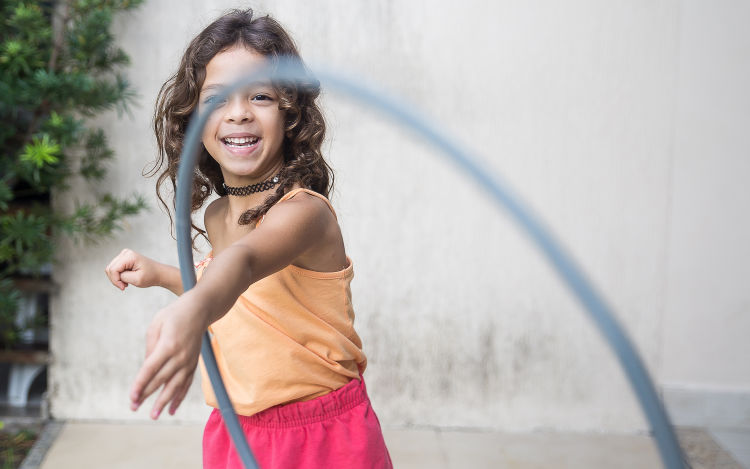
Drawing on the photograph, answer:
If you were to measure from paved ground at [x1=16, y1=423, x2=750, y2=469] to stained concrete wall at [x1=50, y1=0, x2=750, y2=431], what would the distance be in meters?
0.09

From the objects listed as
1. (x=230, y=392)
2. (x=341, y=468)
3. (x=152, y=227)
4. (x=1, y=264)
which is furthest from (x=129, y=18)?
(x=341, y=468)

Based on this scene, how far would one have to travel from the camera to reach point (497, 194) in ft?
2.57

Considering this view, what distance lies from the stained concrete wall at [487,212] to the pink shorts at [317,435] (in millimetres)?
1688

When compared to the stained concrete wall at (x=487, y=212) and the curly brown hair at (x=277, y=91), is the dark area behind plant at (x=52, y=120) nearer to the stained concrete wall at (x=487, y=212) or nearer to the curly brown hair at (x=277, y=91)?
the stained concrete wall at (x=487, y=212)

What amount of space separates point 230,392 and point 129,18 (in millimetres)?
2098

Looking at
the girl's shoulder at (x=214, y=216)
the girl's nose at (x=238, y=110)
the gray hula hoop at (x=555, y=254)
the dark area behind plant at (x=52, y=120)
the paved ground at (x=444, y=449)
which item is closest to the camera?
the gray hula hoop at (x=555, y=254)

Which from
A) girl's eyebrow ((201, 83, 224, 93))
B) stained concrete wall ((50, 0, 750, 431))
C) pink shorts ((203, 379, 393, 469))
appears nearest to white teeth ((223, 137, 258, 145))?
girl's eyebrow ((201, 83, 224, 93))

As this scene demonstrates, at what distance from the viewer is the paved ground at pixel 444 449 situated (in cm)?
299

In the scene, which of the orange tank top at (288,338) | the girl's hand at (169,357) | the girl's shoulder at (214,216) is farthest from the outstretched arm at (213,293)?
the girl's shoulder at (214,216)

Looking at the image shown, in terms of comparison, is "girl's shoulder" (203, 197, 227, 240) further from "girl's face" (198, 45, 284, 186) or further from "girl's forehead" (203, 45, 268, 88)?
"girl's forehead" (203, 45, 268, 88)

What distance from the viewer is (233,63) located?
1.51 m

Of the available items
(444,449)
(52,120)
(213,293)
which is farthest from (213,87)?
(444,449)

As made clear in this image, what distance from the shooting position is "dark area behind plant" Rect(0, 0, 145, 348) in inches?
111

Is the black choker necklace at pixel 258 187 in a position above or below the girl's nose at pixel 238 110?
below
